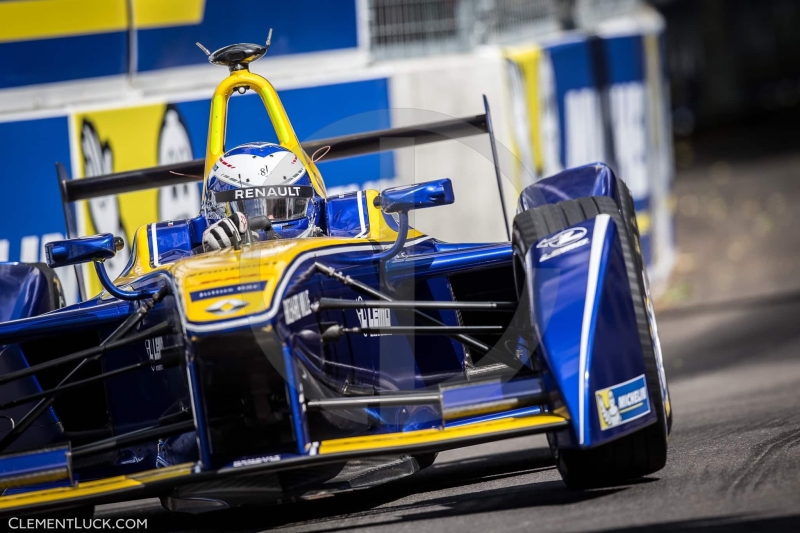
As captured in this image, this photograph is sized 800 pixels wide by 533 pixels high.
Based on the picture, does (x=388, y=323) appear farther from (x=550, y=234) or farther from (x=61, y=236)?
(x=61, y=236)

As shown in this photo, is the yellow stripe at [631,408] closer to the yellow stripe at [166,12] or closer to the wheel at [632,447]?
the wheel at [632,447]

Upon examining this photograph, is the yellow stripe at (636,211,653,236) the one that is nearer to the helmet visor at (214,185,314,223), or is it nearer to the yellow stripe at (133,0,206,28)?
the yellow stripe at (133,0,206,28)

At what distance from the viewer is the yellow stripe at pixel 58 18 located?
9.57 m

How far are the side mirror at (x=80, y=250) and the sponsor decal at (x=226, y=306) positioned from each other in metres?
1.06

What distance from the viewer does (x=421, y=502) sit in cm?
577

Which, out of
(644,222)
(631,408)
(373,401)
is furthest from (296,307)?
(644,222)

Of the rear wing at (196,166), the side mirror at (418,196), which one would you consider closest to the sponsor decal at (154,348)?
the side mirror at (418,196)

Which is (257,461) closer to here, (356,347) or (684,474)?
(356,347)

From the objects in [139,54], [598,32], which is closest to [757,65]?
[598,32]

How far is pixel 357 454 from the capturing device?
491cm

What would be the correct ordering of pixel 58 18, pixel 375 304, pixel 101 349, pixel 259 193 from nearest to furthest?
1. pixel 375 304
2. pixel 101 349
3. pixel 259 193
4. pixel 58 18

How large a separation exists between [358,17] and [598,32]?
4157 millimetres

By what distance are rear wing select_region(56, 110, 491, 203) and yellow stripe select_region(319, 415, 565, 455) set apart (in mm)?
3050

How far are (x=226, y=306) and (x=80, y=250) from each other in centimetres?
119
